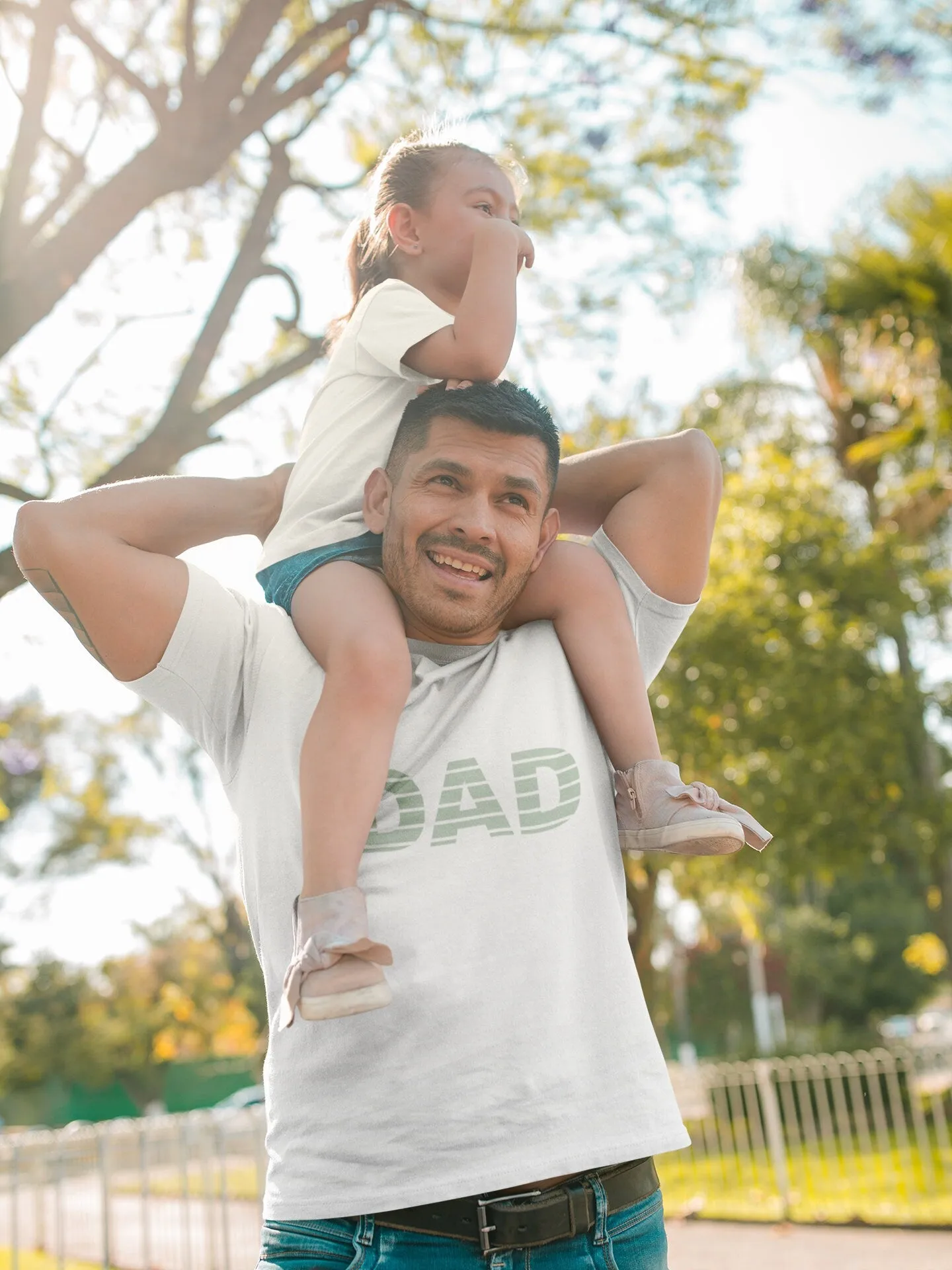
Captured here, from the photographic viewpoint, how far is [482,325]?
2021 millimetres

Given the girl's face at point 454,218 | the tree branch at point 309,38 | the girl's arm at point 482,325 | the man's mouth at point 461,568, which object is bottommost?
the man's mouth at point 461,568

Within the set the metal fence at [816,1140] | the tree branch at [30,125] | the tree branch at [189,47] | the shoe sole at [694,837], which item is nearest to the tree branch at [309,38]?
the tree branch at [189,47]

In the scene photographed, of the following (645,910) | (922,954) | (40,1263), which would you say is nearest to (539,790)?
(40,1263)

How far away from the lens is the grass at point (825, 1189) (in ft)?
31.3

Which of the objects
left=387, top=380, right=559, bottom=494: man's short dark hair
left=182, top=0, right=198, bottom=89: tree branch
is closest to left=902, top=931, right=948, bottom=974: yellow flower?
left=182, top=0, right=198, bottom=89: tree branch

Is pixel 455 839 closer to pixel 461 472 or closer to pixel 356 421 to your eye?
pixel 461 472

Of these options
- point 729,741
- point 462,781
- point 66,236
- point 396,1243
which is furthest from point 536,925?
point 729,741

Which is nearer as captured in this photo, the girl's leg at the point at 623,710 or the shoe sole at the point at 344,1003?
the shoe sole at the point at 344,1003

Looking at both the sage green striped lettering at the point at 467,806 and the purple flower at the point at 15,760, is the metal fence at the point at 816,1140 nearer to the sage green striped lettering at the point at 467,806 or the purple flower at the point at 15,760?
the purple flower at the point at 15,760

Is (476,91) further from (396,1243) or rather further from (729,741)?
(396,1243)

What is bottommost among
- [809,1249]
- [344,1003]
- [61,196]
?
[809,1249]

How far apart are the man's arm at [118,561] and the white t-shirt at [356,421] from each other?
21 centimetres

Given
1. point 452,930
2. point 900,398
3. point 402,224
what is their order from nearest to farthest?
point 452,930 < point 402,224 < point 900,398

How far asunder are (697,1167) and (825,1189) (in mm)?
2300
